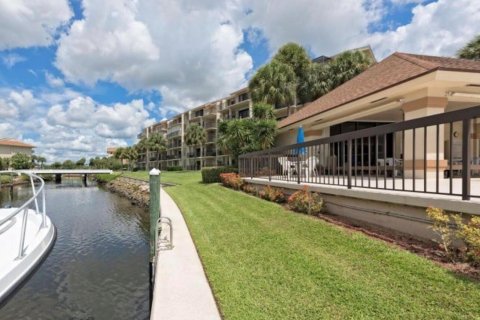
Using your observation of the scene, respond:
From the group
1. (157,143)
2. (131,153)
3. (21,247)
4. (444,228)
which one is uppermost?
(157,143)

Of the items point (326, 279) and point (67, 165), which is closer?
point (326, 279)

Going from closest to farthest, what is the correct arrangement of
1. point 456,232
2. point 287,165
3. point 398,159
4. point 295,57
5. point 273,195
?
point 456,232 → point 398,159 → point 273,195 → point 287,165 → point 295,57

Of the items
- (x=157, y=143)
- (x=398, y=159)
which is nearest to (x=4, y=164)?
(x=157, y=143)

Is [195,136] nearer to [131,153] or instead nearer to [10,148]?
[131,153]

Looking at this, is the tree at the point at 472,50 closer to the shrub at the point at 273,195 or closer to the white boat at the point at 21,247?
the shrub at the point at 273,195

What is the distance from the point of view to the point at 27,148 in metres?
102

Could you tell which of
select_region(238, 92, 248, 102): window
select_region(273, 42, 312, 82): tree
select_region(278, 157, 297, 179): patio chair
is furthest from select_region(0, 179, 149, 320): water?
select_region(238, 92, 248, 102): window

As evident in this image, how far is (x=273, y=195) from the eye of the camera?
978 centimetres

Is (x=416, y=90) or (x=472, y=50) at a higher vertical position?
(x=472, y=50)

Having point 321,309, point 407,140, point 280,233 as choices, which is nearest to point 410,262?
point 321,309

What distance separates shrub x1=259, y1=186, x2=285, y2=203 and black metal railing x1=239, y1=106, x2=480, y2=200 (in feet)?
1.73

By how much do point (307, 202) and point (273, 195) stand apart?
8.63 ft

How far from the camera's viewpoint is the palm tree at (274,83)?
3050 centimetres

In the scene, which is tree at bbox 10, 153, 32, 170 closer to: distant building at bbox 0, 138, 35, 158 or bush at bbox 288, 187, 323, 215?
distant building at bbox 0, 138, 35, 158
